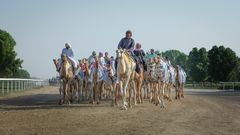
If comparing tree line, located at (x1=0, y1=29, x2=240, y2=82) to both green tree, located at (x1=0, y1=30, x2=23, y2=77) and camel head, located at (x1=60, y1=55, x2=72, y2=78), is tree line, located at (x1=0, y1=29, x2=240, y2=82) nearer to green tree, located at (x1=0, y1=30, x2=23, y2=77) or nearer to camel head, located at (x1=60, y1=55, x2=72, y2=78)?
green tree, located at (x1=0, y1=30, x2=23, y2=77)

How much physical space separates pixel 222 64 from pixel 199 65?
1683cm

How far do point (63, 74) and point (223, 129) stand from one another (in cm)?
1208

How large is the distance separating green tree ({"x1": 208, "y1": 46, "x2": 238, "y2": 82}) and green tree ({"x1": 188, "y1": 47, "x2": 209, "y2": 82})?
1111 centimetres

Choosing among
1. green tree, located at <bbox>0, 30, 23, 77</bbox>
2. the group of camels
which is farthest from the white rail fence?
green tree, located at <bbox>0, 30, 23, 77</bbox>

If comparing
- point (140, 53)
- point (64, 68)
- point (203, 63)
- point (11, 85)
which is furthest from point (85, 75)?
A: point (203, 63)

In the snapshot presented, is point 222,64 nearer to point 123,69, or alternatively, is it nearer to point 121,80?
point 121,80

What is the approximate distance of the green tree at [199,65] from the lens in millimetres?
105375

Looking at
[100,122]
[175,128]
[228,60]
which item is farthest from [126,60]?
[228,60]

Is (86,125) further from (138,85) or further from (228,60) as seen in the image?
(228,60)

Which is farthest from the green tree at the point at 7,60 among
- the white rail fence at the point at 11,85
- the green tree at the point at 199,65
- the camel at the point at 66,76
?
the camel at the point at 66,76

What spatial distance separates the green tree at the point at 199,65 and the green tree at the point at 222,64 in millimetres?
11108

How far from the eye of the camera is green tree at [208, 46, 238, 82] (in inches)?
3519

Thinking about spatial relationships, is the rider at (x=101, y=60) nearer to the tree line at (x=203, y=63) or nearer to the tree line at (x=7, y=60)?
the tree line at (x=203, y=63)

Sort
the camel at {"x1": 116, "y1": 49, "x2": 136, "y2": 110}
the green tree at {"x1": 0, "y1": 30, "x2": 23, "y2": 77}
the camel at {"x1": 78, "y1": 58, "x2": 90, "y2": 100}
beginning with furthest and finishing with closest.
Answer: the green tree at {"x1": 0, "y1": 30, "x2": 23, "y2": 77} → the camel at {"x1": 78, "y1": 58, "x2": 90, "y2": 100} → the camel at {"x1": 116, "y1": 49, "x2": 136, "y2": 110}
